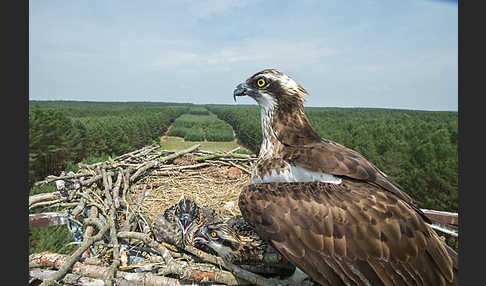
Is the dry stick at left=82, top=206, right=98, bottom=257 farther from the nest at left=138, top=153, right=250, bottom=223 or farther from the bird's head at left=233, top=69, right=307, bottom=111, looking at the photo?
the bird's head at left=233, top=69, right=307, bottom=111

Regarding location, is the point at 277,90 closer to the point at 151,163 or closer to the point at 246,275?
the point at 246,275

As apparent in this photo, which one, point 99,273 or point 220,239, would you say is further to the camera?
point 220,239

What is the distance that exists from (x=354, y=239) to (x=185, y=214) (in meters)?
2.05

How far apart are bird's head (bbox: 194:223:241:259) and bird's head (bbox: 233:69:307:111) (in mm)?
1422

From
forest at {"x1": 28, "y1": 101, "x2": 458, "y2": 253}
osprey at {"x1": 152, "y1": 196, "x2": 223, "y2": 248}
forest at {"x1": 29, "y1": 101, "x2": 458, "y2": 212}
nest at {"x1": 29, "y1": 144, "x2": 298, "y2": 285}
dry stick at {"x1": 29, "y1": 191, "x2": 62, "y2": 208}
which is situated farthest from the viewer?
forest at {"x1": 29, "y1": 101, "x2": 458, "y2": 212}

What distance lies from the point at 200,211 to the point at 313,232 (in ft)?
6.31

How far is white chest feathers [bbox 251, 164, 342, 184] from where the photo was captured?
84.7 inches

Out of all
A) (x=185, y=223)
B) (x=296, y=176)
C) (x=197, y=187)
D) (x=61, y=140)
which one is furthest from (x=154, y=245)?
(x=61, y=140)

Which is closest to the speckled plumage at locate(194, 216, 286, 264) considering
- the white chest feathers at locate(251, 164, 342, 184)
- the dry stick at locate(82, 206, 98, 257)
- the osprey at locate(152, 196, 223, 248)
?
the osprey at locate(152, 196, 223, 248)

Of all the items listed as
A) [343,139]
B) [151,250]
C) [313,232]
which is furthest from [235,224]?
[343,139]

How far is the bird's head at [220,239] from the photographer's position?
2449 mm

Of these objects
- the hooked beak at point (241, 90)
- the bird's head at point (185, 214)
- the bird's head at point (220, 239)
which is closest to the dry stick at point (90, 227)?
the bird's head at point (185, 214)

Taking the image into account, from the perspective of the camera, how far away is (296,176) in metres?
2.28

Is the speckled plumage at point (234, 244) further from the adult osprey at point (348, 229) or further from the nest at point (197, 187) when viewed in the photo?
the nest at point (197, 187)
